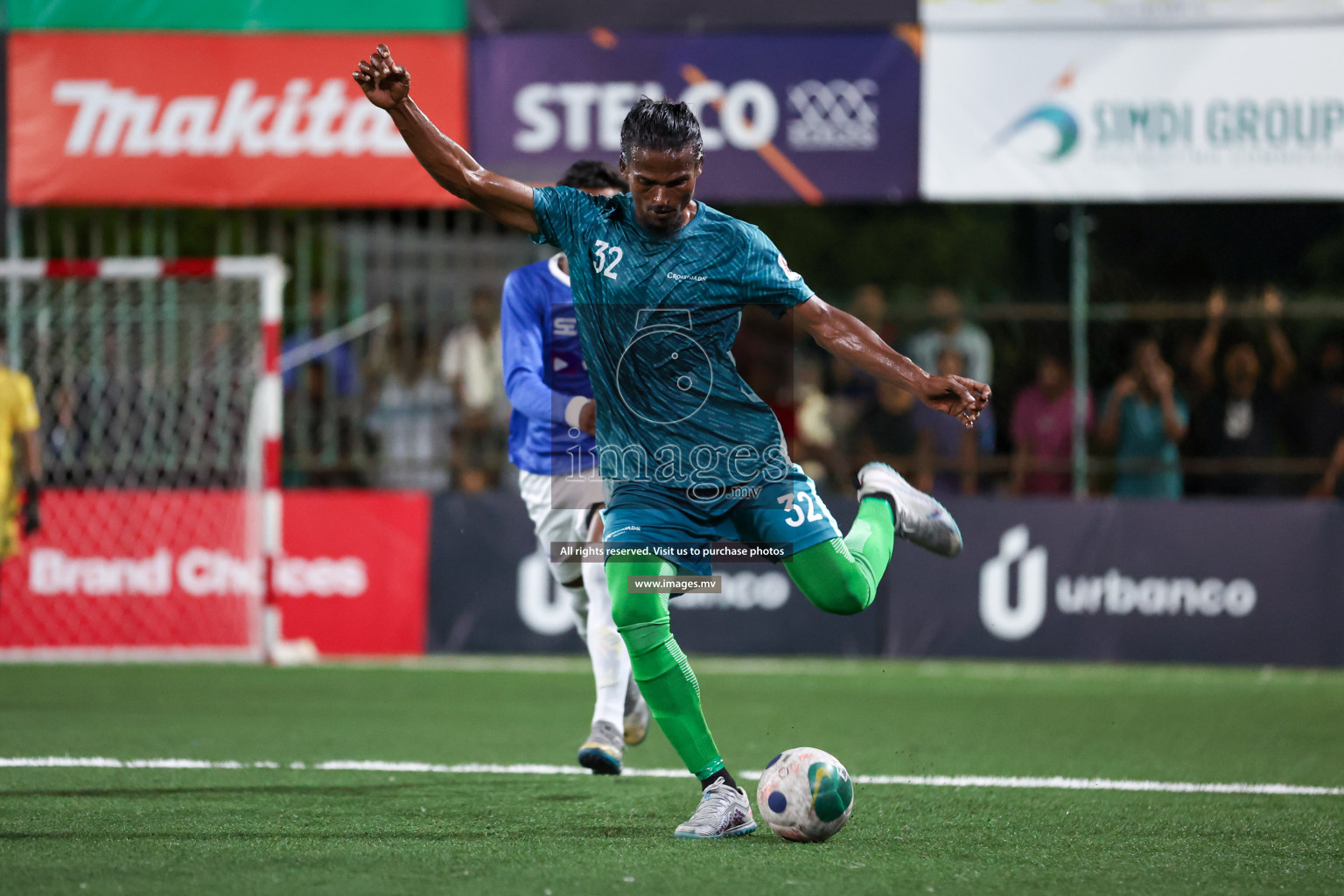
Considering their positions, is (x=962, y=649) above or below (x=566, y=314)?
below

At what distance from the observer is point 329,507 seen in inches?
471

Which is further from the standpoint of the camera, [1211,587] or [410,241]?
[410,241]

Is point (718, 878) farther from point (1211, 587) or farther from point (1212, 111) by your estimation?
point (1212, 111)

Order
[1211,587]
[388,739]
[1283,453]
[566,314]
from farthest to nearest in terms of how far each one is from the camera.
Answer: [1283,453] → [1211,587] → [388,739] → [566,314]

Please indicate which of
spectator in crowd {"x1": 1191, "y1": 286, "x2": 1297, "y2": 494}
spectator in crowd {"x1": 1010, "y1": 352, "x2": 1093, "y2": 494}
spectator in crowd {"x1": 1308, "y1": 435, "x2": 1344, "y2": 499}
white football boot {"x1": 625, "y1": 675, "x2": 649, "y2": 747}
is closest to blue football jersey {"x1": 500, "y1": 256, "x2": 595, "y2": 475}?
white football boot {"x1": 625, "y1": 675, "x2": 649, "y2": 747}

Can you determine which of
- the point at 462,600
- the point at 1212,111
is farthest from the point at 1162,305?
the point at 462,600

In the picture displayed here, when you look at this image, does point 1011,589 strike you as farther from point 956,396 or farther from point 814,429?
point 956,396

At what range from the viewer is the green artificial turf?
14.7ft

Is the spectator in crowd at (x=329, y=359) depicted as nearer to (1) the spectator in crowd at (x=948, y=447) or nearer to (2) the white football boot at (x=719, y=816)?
(1) the spectator in crowd at (x=948, y=447)

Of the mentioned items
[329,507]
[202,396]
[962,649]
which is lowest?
[962,649]

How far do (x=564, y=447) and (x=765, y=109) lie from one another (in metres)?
5.85

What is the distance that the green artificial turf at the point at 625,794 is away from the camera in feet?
14.7

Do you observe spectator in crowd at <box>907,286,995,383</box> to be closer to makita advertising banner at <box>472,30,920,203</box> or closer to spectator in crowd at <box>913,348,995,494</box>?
spectator in crowd at <box>913,348,995,494</box>

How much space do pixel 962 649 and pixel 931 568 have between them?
1.94ft
